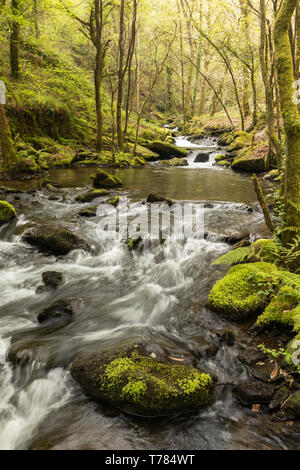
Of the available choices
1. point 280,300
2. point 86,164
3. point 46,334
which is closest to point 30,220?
point 46,334

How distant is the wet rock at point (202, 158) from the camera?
64.8ft

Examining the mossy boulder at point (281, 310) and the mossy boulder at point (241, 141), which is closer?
the mossy boulder at point (281, 310)

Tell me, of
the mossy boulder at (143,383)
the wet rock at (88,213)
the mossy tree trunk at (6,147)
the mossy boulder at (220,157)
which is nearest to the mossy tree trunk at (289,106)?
the mossy boulder at (143,383)

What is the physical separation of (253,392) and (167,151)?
19821mm

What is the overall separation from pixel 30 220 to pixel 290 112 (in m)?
6.92

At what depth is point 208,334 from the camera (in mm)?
3801

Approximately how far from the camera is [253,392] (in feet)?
9.27

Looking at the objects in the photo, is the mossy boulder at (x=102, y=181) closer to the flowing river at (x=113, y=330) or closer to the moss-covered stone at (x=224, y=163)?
the flowing river at (x=113, y=330)

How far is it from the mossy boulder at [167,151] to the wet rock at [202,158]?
1321 millimetres

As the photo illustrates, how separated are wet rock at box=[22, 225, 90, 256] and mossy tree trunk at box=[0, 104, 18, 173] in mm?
5856

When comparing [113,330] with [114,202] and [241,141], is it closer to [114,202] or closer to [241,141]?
[114,202]

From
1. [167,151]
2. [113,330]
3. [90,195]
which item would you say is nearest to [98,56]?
[167,151]

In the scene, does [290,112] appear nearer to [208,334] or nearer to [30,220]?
[208,334]

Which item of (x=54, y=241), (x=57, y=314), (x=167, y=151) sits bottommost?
(x=57, y=314)
